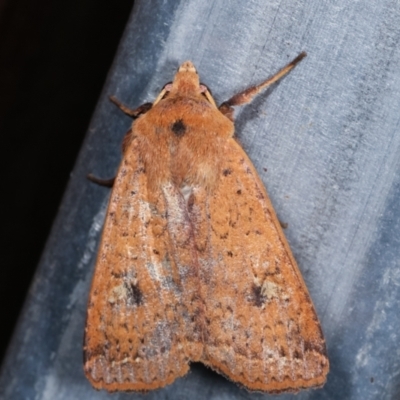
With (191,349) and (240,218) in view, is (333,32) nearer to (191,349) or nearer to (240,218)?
(240,218)

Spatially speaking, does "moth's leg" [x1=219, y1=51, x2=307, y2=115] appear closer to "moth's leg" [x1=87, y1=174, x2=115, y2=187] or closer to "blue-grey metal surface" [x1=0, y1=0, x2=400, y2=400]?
"blue-grey metal surface" [x1=0, y1=0, x2=400, y2=400]

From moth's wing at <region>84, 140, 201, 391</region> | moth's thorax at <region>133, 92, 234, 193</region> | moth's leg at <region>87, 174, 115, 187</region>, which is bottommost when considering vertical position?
moth's wing at <region>84, 140, 201, 391</region>

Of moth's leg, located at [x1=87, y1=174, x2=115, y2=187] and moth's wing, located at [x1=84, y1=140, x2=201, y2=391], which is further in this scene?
moth's leg, located at [x1=87, y1=174, x2=115, y2=187]

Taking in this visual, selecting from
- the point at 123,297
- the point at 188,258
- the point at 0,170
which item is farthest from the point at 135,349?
the point at 0,170

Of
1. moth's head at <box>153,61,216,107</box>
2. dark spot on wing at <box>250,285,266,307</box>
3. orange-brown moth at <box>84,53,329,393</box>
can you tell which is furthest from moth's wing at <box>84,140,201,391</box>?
moth's head at <box>153,61,216,107</box>

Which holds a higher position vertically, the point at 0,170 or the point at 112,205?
the point at 112,205

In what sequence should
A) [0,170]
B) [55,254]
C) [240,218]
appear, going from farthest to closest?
1. [0,170]
2. [55,254]
3. [240,218]

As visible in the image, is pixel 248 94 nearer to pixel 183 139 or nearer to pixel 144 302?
pixel 183 139
